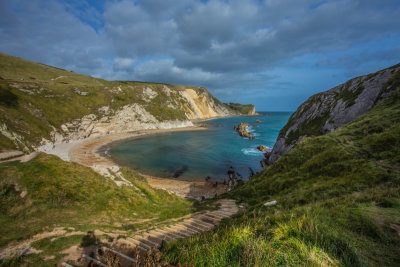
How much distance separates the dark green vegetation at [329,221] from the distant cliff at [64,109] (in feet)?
134

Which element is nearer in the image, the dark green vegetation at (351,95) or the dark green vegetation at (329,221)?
the dark green vegetation at (329,221)

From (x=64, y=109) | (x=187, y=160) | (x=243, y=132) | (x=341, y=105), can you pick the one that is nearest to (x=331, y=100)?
(x=341, y=105)

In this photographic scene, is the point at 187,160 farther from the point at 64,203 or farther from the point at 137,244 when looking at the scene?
the point at 137,244

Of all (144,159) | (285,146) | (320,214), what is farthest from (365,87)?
(144,159)

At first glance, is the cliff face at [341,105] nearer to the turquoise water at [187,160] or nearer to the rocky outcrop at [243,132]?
the turquoise water at [187,160]

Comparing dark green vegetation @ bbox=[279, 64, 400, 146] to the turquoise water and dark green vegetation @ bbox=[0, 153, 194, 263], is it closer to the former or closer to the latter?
the turquoise water

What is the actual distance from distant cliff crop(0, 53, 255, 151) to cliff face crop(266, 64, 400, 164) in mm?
50588

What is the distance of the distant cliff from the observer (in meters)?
44.7

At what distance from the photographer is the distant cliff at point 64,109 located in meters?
44.7

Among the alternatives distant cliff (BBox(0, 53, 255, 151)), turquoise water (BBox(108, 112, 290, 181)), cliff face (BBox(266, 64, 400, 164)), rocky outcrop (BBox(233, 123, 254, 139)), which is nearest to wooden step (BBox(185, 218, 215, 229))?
turquoise water (BBox(108, 112, 290, 181))

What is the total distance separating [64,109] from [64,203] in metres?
72.8

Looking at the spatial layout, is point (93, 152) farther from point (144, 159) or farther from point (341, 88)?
point (341, 88)

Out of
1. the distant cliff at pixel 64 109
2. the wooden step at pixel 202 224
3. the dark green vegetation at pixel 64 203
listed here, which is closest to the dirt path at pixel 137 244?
the wooden step at pixel 202 224

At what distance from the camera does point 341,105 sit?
24.3 metres
